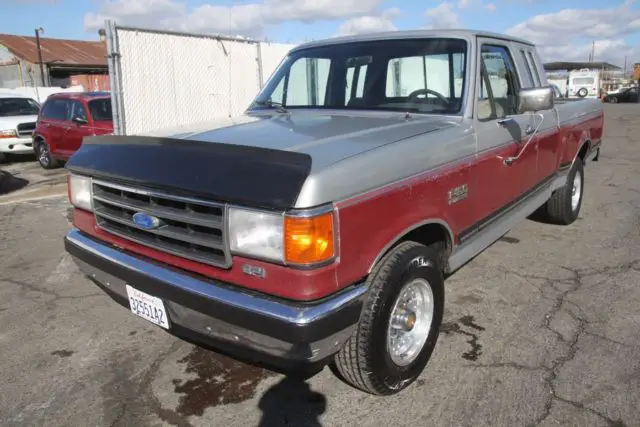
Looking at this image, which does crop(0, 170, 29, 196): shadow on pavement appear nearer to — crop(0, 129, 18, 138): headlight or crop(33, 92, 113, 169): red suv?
crop(33, 92, 113, 169): red suv

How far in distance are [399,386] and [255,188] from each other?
138 centimetres

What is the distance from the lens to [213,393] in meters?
2.84

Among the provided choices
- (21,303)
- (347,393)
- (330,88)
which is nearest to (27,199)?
(21,303)

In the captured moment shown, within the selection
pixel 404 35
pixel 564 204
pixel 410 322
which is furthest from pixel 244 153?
pixel 564 204

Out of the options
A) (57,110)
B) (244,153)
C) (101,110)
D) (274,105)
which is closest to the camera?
(244,153)

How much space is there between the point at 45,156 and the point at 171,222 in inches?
429

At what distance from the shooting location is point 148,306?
2.63 meters

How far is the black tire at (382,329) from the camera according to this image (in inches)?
94.7

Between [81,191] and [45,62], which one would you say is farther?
[45,62]

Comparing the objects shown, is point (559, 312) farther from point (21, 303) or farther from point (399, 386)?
point (21, 303)

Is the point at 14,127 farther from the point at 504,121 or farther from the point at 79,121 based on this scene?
the point at 504,121

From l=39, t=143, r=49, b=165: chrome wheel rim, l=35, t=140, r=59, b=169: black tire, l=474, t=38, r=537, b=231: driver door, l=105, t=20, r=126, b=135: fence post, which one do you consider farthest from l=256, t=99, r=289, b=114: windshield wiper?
l=39, t=143, r=49, b=165: chrome wheel rim

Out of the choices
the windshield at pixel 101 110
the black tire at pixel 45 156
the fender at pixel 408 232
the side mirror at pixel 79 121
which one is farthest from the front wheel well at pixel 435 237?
the black tire at pixel 45 156

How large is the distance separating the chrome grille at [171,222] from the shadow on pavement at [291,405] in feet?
2.95
